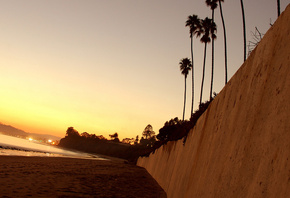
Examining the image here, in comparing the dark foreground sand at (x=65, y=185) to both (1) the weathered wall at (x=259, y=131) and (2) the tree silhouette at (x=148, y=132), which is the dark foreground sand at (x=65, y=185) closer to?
(1) the weathered wall at (x=259, y=131)

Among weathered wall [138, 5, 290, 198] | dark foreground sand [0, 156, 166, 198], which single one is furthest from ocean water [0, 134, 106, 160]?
weathered wall [138, 5, 290, 198]

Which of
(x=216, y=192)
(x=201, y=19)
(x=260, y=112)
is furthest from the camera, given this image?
(x=201, y=19)

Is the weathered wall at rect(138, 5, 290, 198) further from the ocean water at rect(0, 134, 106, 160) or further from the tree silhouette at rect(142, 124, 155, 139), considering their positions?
the tree silhouette at rect(142, 124, 155, 139)

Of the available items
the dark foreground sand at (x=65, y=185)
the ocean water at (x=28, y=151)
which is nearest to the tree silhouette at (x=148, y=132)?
the ocean water at (x=28, y=151)

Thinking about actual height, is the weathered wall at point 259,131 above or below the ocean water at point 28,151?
above

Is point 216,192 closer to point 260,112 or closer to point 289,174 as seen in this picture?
point 260,112

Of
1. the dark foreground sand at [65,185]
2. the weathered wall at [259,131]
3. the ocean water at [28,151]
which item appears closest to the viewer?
the weathered wall at [259,131]

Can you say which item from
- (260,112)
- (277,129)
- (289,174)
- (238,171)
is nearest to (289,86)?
(277,129)

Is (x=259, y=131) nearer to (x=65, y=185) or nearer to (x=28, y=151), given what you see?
(x=65, y=185)

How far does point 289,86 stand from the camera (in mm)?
2771

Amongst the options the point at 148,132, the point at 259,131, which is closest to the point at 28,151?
the point at 259,131

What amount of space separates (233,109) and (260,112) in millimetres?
1538

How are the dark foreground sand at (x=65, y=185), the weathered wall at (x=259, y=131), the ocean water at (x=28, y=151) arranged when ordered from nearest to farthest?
the weathered wall at (x=259, y=131)
the dark foreground sand at (x=65, y=185)
the ocean water at (x=28, y=151)

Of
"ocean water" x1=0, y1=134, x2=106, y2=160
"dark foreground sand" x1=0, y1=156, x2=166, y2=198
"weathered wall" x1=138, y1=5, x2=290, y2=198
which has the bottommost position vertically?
"ocean water" x1=0, y1=134, x2=106, y2=160
